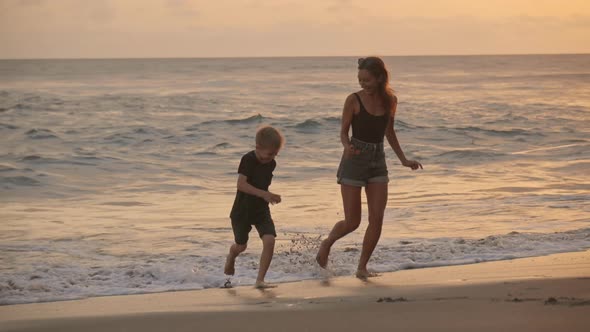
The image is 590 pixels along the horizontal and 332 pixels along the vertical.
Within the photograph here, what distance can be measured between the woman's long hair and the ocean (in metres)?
1.60

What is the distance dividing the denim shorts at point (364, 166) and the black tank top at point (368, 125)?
41mm

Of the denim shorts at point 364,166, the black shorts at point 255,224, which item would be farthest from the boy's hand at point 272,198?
the denim shorts at point 364,166

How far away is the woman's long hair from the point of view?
670cm

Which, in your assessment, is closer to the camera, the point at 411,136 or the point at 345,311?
the point at 345,311

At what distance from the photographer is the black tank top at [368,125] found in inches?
267

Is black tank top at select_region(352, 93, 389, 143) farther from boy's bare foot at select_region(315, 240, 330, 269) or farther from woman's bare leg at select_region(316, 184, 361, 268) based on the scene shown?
boy's bare foot at select_region(315, 240, 330, 269)

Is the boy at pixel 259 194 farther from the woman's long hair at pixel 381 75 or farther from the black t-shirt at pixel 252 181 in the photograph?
the woman's long hair at pixel 381 75

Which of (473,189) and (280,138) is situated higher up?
(280,138)

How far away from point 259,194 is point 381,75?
1269 millimetres

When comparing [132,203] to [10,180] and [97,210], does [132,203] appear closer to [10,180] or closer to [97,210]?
[97,210]

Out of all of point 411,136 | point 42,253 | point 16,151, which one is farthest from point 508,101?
point 42,253

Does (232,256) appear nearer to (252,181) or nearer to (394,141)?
(252,181)

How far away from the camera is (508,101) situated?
36.2m

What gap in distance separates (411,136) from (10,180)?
1151 cm
